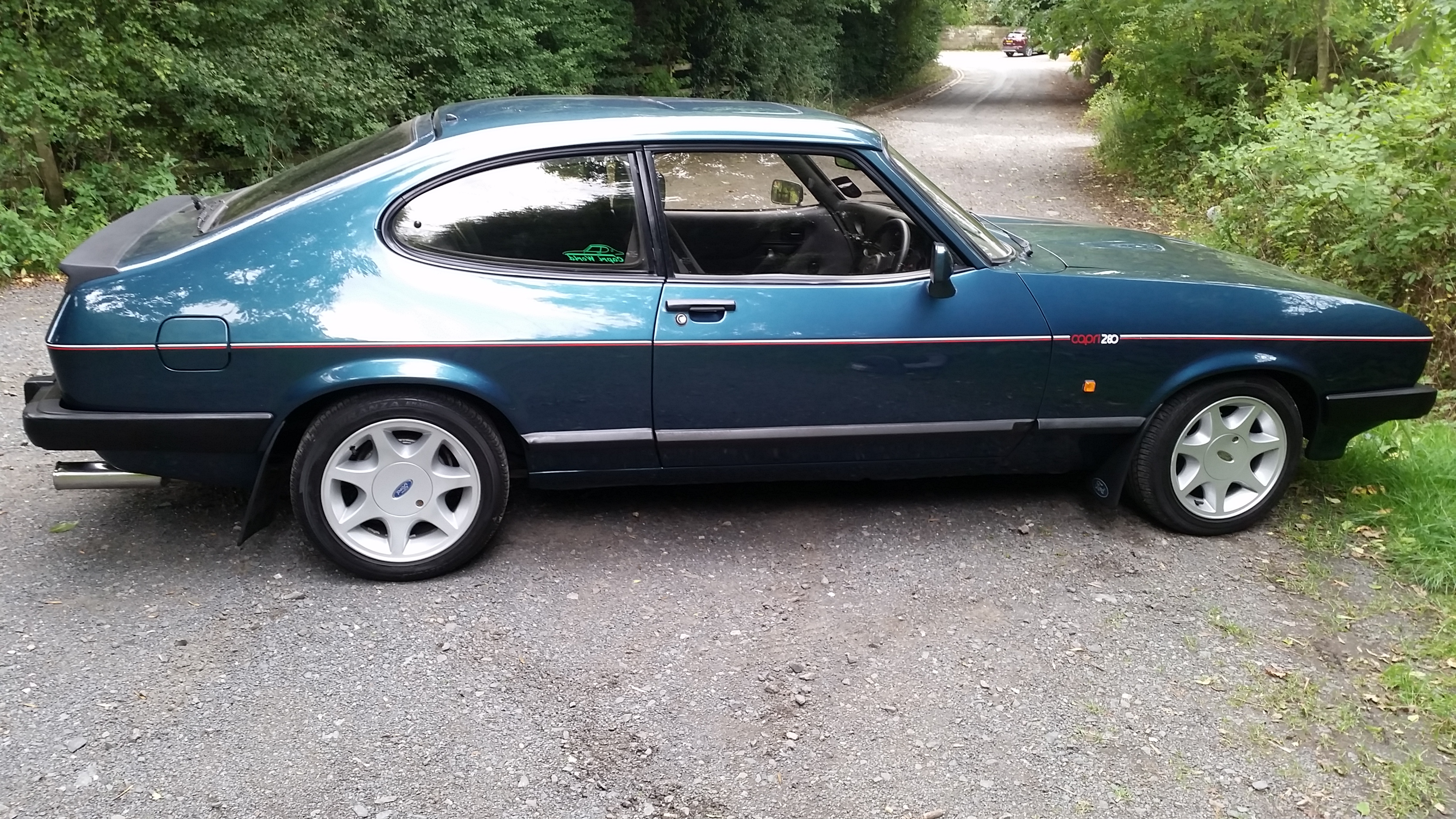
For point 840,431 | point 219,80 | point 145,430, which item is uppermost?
point 219,80

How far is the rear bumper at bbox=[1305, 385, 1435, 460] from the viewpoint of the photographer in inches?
168

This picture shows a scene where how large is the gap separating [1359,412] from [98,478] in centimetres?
458

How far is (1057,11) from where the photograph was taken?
16500 millimetres

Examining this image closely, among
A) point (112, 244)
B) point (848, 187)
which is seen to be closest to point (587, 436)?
point (848, 187)

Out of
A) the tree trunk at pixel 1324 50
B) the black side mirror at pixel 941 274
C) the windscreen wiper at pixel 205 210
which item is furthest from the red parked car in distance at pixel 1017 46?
the windscreen wiper at pixel 205 210

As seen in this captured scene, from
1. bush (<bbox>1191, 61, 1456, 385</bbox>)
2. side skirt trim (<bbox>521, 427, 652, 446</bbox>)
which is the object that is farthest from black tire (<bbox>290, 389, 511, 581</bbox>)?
bush (<bbox>1191, 61, 1456, 385</bbox>)

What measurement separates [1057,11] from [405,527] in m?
15.5

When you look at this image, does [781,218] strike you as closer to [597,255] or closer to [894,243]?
[894,243]

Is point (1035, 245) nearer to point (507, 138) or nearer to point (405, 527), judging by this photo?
point (507, 138)

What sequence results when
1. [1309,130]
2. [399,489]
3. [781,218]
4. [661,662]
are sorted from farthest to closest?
[1309,130]
[781,218]
[399,489]
[661,662]

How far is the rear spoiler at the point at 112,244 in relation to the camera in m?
3.48

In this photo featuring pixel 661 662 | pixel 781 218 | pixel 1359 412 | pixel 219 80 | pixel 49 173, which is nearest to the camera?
pixel 661 662

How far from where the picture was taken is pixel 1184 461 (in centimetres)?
429

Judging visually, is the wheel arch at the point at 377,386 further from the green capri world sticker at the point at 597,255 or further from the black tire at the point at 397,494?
the green capri world sticker at the point at 597,255
